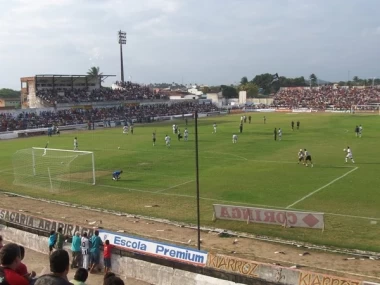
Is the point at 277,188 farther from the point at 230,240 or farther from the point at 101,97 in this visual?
the point at 101,97

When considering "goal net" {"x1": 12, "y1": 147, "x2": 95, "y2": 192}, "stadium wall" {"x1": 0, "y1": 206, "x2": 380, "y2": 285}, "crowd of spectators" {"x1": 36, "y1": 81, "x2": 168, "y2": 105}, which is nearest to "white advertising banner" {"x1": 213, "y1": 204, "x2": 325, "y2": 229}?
"stadium wall" {"x1": 0, "y1": 206, "x2": 380, "y2": 285}

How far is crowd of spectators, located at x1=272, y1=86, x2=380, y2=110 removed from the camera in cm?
11581

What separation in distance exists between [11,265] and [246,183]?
2338cm

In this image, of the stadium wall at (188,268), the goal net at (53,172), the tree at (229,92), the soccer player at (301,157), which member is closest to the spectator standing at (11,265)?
the stadium wall at (188,268)

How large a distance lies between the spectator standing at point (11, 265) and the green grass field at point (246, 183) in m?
14.0

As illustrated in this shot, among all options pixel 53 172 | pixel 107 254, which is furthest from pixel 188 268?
pixel 53 172

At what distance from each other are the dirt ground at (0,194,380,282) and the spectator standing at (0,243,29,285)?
11038mm

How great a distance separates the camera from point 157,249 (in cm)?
1505

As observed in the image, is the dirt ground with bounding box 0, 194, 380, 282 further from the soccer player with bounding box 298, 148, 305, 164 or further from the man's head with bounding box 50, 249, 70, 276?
the soccer player with bounding box 298, 148, 305, 164

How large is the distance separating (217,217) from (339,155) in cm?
2075

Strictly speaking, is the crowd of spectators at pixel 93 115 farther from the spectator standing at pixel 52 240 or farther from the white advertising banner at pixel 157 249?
the spectator standing at pixel 52 240

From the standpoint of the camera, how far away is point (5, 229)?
1881 centimetres

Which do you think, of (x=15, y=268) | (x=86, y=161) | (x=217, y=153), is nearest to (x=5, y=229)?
(x=15, y=268)

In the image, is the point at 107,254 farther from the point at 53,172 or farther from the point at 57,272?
the point at 53,172
